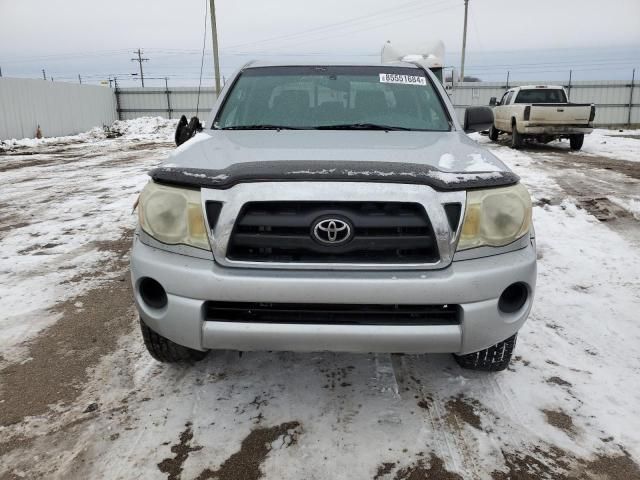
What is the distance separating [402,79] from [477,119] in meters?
0.66

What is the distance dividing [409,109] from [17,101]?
2210 cm

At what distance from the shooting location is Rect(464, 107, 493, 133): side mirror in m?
3.88

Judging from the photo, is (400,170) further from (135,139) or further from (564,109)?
(135,139)

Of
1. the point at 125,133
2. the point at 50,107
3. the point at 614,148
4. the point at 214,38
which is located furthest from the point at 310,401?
the point at 125,133

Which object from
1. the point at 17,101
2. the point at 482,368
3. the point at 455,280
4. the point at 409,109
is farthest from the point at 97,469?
the point at 17,101

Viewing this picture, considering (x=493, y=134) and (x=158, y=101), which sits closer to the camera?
(x=493, y=134)

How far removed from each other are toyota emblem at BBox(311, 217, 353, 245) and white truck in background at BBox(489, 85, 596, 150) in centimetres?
1160

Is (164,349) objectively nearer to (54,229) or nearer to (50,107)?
(54,229)

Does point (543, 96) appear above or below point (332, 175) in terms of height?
below

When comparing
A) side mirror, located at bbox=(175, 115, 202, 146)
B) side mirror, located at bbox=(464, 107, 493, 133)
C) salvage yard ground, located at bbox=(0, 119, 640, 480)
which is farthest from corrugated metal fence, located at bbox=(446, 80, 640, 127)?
salvage yard ground, located at bbox=(0, 119, 640, 480)

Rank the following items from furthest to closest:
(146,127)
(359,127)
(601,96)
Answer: (601,96) < (146,127) < (359,127)

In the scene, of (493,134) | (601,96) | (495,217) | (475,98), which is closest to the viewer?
(495,217)

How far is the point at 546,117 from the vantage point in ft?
44.7

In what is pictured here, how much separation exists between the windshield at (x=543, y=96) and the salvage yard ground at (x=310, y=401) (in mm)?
12564
